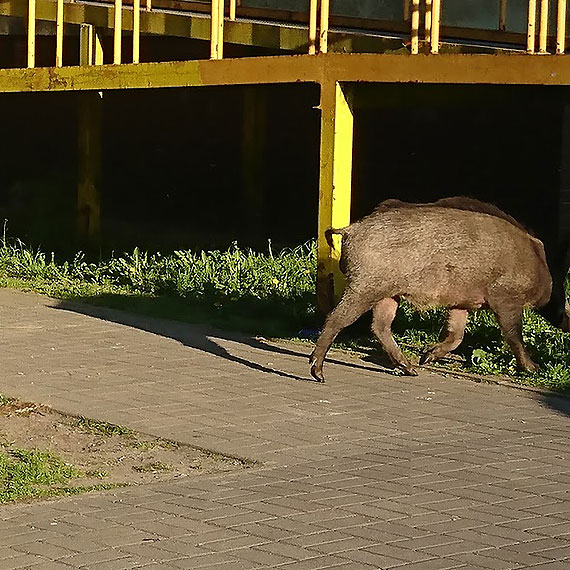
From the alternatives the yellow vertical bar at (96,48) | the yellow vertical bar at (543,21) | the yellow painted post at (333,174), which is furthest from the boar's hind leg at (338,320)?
the yellow vertical bar at (96,48)

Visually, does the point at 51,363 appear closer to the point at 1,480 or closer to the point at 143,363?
the point at 143,363

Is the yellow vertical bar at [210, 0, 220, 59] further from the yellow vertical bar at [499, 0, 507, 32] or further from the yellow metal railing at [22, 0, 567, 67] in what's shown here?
the yellow vertical bar at [499, 0, 507, 32]

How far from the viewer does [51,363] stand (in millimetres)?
10117

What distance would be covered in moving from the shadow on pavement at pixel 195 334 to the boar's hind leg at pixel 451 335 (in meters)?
0.44

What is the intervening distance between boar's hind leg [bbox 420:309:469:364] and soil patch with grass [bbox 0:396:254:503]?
3.01 meters

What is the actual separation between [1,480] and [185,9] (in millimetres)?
10237

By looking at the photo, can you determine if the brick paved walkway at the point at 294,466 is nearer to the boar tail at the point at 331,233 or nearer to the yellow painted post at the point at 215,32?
the boar tail at the point at 331,233

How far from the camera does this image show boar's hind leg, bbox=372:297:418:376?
386 inches

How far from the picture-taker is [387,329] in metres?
9.84

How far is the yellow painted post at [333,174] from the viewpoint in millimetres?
10719

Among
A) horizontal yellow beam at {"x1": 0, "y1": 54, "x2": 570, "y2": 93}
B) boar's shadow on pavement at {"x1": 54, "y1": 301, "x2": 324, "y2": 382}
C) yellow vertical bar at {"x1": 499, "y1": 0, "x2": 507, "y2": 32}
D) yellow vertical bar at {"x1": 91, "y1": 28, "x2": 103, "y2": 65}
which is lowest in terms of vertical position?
boar's shadow on pavement at {"x1": 54, "y1": 301, "x2": 324, "y2": 382}

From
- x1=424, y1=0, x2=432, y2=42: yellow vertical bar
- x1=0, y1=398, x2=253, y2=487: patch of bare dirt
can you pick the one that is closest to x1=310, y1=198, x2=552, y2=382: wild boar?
x1=424, y1=0, x2=432, y2=42: yellow vertical bar

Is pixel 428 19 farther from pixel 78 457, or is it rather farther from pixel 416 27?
Result: pixel 78 457

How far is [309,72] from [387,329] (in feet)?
7.51
